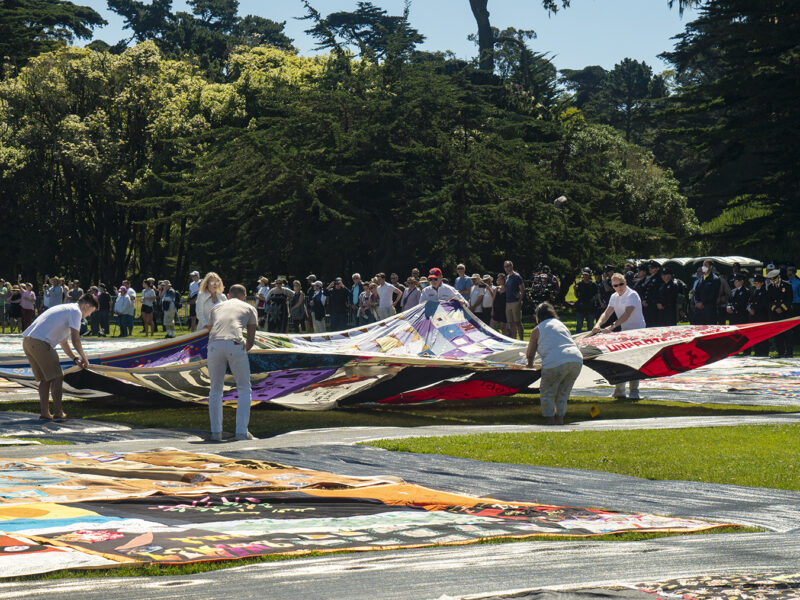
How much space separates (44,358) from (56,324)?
0.47 meters

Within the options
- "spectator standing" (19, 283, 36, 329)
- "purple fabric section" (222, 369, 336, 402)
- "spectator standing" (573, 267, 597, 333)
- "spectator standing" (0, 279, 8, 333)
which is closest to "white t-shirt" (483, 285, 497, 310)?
"spectator standing" (573, 267, 597, 333)

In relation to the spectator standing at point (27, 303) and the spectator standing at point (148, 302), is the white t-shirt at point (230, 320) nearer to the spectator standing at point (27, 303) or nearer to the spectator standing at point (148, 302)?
the spectator standing at point (148, 302)

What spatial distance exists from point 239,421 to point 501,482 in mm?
4306

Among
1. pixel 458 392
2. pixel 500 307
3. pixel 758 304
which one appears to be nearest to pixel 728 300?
pixel 758 304

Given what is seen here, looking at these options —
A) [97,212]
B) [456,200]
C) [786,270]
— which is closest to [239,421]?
[786,270]

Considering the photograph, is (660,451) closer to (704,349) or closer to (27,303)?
(704,349)

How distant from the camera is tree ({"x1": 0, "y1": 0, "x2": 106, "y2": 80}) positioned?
61.2 m

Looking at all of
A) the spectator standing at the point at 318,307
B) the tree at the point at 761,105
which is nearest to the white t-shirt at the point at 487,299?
the spectator standing at the point at 318,307

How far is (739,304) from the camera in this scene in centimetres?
2422

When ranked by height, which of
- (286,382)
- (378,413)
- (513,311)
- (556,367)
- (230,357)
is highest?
(513,311)

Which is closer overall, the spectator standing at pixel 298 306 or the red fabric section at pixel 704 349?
the red fabric section at pixel 704 349

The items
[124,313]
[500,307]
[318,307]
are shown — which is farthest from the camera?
[124,313]

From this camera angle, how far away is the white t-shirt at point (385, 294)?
92.1 ft

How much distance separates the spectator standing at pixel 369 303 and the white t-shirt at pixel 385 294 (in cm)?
57
